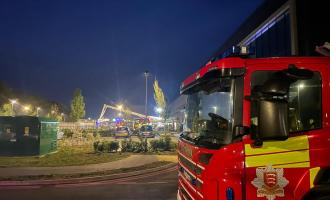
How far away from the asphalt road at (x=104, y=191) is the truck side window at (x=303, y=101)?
5528 mm

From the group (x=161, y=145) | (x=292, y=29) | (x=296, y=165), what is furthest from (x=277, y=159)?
(x=161, y=145)

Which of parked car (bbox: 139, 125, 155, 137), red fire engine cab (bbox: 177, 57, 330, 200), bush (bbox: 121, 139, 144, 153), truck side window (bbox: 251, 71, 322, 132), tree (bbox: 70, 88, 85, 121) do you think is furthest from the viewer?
tree (bbox: 70, 88, 85, 121)

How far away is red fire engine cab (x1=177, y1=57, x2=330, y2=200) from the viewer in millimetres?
3846

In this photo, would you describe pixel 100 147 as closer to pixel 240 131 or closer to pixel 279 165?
pixel 240 131

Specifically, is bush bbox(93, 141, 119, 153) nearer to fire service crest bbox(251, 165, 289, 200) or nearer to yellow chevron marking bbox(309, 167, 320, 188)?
fire service crest bbox(251, 165, 289, 200)

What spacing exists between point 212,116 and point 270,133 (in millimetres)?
1042

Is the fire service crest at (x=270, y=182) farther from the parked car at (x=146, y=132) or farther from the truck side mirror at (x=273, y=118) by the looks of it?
the parked car at (x=146, y=132)

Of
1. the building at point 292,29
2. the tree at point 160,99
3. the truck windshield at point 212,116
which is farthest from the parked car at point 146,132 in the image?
the truck windshield at point 212,116

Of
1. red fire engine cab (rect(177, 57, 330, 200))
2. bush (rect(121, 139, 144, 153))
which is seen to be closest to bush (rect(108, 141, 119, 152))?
bush (rect(121, 139, 144, 153))

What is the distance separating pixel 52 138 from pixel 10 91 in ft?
280

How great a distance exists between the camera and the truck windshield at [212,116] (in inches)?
163

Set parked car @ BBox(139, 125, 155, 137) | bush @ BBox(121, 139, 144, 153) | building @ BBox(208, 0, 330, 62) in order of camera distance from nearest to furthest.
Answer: building @ BBox(208, 0, 330, 62) → bush @ BBox(121, 139, 144, 153) → parked car @ BBox(139, 125, 155, 137)

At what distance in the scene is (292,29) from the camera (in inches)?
399

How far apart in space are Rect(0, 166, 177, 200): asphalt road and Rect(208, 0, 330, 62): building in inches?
171
